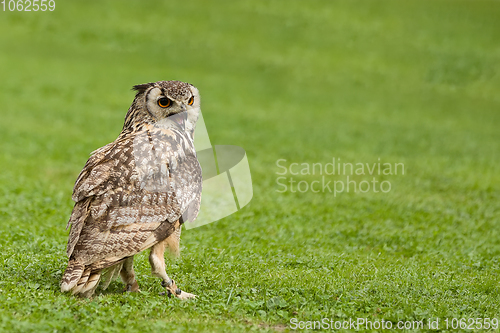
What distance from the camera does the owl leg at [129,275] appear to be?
6.96m

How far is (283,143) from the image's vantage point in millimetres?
20000

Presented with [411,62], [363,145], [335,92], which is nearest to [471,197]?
[363,145]

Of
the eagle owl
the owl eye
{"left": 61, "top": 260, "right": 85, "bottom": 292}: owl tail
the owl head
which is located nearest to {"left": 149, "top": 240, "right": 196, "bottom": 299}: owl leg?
the eagle owl

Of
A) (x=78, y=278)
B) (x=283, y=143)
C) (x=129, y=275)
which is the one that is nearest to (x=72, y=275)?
(x=78, y=278)

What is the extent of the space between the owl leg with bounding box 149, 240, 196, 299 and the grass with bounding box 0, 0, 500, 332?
8.4 inches

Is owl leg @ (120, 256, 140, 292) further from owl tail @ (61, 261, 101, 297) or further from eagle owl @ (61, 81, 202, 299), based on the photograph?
owl tail @ (61, 261, 101, 297)

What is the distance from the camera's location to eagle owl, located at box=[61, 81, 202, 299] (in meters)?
6.34

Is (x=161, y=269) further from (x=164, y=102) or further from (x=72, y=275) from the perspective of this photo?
(x=164, y=102)

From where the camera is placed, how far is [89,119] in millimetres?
21344

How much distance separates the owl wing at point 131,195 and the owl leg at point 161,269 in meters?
0.23

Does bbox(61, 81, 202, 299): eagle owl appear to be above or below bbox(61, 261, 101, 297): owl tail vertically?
above

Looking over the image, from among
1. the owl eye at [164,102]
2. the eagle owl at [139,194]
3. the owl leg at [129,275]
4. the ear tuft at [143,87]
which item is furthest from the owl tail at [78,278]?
the ear tuft at [143,87]

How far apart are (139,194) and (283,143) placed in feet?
44.6

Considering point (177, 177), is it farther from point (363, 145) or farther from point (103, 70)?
point (103, 70)
